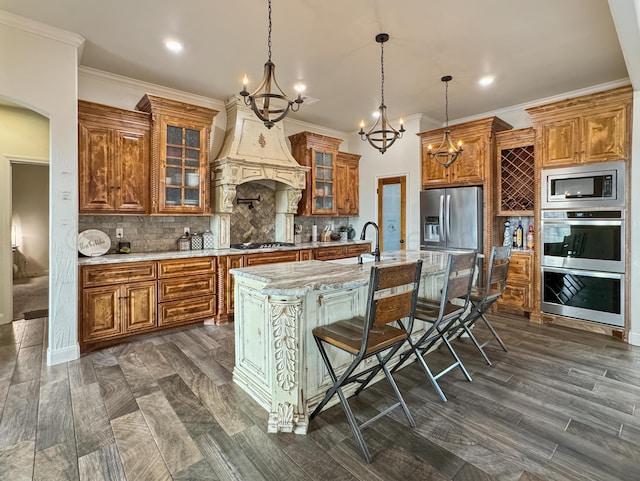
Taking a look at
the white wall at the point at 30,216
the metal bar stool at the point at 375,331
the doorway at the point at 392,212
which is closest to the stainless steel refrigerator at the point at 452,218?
the doorway at the point at 392,212

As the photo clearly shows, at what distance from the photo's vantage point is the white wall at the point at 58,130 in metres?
2.95

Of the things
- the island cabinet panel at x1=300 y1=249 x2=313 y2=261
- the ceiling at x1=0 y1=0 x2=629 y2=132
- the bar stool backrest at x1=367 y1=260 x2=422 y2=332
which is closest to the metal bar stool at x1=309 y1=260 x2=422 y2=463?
the bar stool backrest at x1=367 y1=260 x2=422 y2=332

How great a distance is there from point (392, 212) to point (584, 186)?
283cm

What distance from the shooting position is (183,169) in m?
4.30

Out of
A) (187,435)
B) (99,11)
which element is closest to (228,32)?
(99,11)

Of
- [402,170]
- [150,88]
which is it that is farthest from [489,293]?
[150,88]

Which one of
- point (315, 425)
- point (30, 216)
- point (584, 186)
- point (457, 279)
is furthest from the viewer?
point (30, 216)

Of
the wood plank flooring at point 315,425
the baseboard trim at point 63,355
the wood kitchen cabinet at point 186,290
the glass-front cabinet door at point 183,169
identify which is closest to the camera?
the wood plank flooring at point 315,425

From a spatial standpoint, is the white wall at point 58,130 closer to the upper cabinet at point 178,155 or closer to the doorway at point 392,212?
the upper cabinet at point 178,155

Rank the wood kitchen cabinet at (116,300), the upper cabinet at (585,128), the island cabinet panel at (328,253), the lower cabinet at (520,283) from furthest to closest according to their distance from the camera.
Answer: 1. the island cabinet panel at (328,253)
2. the lower cabinet at (520,283)
3. the upper cabinet at (585,128)
4. the wood kitchen cabinet at (116,300)

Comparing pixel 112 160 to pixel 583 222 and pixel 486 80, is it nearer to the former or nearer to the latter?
pixel 486 80

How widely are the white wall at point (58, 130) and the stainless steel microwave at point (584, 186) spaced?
17.6 feet

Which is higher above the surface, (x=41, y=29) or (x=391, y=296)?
(x=41, y=29)

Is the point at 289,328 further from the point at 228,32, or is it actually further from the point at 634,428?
the point at 228,32
